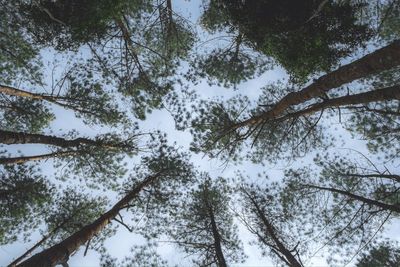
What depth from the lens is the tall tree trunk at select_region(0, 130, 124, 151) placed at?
9523mm

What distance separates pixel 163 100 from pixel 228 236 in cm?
596

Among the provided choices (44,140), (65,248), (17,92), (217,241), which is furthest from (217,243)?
(17,92)

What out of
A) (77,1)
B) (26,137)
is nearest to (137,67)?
(77,1)

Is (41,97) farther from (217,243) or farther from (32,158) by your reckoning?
(217,243)

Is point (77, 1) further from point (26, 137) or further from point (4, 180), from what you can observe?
point (4, 180)

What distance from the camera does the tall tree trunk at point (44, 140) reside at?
31.2 feet

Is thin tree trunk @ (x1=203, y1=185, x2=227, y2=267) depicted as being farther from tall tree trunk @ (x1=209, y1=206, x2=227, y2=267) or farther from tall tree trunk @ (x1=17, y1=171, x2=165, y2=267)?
tall tree trunk @ (x1=17, y1=171, x2=165, y2=267)

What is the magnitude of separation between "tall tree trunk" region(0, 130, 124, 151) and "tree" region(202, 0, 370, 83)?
6.46 meters

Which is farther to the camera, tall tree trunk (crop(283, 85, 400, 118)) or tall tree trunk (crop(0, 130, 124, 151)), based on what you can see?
tall tree trunk (crop(0, 130, 124, 151))

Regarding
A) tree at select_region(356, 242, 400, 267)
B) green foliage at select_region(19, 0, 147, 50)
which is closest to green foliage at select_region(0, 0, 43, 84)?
green foliage at select_region(19, 0, 147, 50)

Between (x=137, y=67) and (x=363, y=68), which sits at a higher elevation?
(x=137, y=67)

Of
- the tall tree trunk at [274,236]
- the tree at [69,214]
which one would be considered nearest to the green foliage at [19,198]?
the tree at [69,214]

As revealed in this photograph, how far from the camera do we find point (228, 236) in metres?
13.6

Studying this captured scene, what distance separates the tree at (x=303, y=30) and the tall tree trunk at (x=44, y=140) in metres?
6.46
